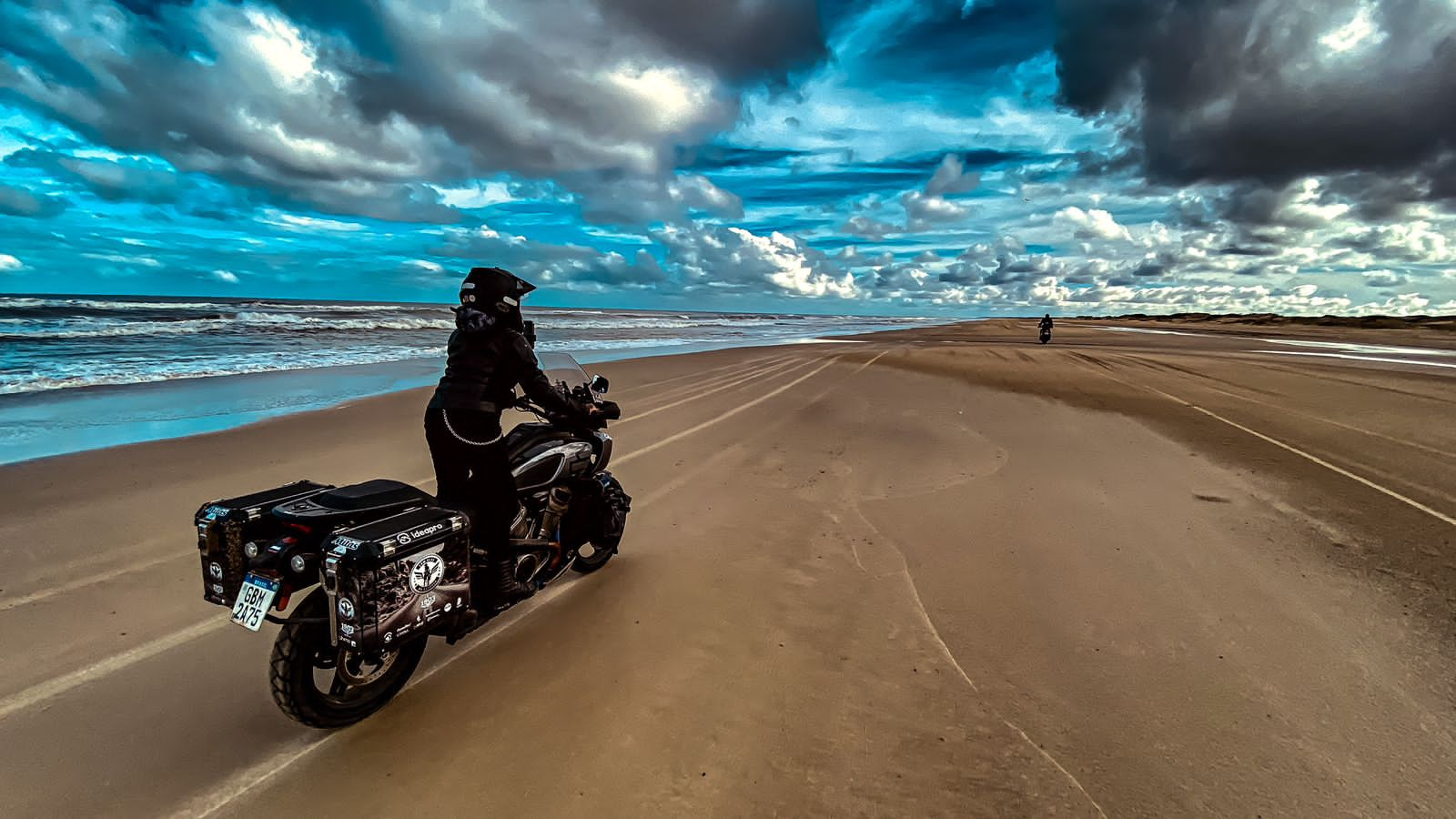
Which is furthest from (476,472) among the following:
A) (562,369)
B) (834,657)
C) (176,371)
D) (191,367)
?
(191,367)

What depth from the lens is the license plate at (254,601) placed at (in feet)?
8.80

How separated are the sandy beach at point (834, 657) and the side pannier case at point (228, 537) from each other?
Result: 2.56 ft

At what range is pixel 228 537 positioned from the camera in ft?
9.25

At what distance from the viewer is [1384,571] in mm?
4652

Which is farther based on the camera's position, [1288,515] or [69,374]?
[69,374]

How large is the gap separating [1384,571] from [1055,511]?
2.26 m

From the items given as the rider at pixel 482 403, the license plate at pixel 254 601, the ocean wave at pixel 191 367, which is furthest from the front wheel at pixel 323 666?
the ocean wave at pixel 191 367

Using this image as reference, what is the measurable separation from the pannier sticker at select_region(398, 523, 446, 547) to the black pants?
482mm

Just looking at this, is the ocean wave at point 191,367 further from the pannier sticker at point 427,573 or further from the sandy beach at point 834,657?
the pannier sticker at point 427,573

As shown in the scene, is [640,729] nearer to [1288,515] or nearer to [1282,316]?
[1288,515]

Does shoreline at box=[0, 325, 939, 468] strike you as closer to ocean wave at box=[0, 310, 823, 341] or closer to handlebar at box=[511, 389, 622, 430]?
handlebar at box=[511, 389, 622, 430]

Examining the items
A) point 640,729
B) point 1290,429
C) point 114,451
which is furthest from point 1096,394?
point 114,451

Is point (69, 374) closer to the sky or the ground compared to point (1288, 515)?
closer to the sky

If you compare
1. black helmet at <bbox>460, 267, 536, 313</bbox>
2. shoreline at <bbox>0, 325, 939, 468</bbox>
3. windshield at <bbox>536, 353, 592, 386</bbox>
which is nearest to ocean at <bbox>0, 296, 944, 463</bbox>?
shoreline at <bbox>0, 325, 939, 468</bbox>
